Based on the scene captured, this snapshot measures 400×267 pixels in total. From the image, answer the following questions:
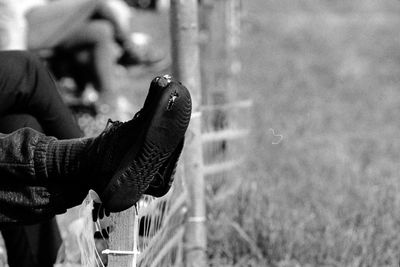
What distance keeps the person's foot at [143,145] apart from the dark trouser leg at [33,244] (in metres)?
0.80

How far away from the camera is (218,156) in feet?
12.6

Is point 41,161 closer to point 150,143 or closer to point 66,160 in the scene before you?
point 66,160

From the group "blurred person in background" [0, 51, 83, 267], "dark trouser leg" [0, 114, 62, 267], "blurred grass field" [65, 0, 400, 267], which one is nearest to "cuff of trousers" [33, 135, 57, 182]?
"blurred person in background" [0, 51, 83, 267]

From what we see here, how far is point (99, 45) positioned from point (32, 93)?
2839mm

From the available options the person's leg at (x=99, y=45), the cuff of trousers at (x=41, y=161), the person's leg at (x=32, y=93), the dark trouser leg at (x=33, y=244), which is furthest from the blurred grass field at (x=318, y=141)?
the cuff of trousers at (x=41, y=161)

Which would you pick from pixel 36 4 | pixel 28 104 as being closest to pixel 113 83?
pixel 36 4

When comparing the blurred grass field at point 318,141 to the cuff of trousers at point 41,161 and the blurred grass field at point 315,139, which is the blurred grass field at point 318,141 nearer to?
the blurred grass field at point 315,139

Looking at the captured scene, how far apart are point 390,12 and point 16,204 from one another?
8735mm

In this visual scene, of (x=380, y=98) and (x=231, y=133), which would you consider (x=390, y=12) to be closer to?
(x=380, y=98)

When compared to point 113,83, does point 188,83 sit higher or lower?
higher

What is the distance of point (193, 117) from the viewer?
101 inches

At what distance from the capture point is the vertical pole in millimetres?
2561

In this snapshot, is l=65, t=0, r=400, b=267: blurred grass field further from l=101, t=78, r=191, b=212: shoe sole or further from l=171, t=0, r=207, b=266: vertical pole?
l=101, t=78, r=191, b=212: shoe sole

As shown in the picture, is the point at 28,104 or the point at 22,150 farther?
the point at 28,104
